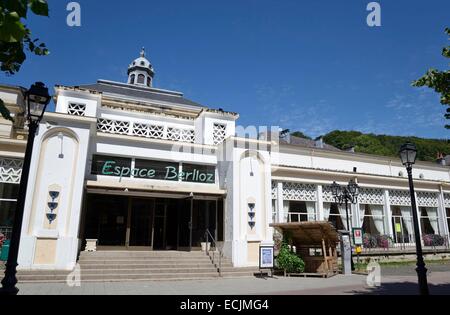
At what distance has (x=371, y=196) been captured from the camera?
72.8ft

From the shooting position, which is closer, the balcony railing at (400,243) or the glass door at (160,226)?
the glass door at (160,226)

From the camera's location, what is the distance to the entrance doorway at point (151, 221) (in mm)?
15555

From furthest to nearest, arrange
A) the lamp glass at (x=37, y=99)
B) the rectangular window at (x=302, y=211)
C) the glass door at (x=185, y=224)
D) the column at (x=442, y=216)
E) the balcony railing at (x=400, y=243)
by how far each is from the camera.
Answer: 1. the column at (x=442, y=216)
2. the balcony railing at (x=400, y=243)
3. the rectangular window at (x=302, y=211)
4. the glass door at (x=185, y=224)
5. the lamp glass at (x=37, y=99)

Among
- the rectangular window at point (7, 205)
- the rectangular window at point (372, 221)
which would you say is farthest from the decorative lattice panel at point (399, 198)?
the rectangular window at point (7, 205)

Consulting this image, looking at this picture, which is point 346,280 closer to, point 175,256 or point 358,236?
point 358,236

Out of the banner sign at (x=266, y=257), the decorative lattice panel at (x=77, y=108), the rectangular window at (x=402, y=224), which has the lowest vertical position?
the banner sign at (x=266, y=257)

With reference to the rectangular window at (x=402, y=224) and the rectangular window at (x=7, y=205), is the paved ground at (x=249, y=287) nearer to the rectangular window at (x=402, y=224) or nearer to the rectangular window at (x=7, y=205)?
the rectangular window at (x=7, y=205)

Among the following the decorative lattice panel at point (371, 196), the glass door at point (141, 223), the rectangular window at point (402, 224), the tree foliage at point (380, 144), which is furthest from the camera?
the tree foliage at point (380, 144)

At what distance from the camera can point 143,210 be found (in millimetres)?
16391

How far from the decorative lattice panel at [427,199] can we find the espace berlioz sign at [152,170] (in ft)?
52.3

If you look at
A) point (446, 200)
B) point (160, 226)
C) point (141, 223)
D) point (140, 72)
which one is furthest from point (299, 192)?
point (140, 72)

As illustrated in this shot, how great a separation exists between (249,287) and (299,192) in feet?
32.4

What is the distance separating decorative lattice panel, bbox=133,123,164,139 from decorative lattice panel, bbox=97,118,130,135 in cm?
47
